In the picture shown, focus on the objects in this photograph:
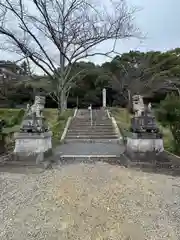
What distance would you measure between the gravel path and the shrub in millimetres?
2563

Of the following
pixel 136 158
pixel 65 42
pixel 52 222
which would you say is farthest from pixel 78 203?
pixel 65 42

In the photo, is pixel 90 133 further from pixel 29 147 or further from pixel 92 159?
pixel 29 147

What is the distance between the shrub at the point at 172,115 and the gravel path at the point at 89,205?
256cm

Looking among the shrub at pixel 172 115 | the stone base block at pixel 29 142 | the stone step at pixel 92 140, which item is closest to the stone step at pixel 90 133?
the stone step at pixel 92 140

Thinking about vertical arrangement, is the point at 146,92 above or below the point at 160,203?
above

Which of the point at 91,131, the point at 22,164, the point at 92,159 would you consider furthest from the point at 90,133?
the point at 22,164

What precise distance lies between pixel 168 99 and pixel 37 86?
795 inches

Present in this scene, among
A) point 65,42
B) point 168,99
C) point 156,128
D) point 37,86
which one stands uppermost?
point 65,42

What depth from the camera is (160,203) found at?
13.8 feet

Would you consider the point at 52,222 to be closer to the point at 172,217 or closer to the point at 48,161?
the point at 172,217

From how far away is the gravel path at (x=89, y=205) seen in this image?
3.44m

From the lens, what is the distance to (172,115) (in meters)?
7.75

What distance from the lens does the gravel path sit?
11.3 feet

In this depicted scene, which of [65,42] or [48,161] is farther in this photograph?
[65,42]
